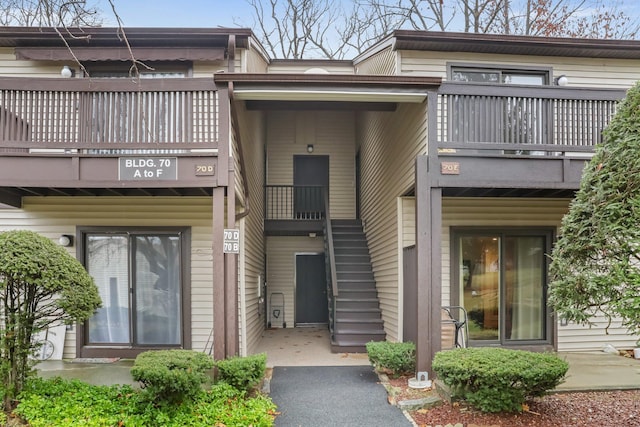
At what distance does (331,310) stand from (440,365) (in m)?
4.13

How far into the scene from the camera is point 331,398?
5.39 metres

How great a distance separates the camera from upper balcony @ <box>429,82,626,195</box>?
5.80 meters

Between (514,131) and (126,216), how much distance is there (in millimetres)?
5919

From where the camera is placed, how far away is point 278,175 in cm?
1151

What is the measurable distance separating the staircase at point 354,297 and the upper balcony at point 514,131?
11.3 feet

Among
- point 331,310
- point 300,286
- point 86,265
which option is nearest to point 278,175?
point 300,286

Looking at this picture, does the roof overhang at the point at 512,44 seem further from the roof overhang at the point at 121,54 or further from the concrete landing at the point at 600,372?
the concrete landing at the point at 600,372

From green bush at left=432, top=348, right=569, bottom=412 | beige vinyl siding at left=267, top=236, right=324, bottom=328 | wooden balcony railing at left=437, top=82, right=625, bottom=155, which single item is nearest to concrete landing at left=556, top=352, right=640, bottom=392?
green bush at left=432, top=348, right=569, bottom=412

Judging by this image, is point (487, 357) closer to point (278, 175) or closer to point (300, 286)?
point (300, 286)

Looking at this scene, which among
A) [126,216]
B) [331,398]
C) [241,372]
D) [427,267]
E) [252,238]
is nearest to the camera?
[241,372]

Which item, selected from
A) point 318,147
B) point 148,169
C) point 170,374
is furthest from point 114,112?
point 318,147

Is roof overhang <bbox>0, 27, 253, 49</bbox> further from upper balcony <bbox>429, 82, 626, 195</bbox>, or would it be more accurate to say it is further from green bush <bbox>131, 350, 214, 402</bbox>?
green bush <bbox>131, 350, 214, 402</bbox>

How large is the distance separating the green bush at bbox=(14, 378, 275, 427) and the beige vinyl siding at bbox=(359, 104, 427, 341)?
330 cm

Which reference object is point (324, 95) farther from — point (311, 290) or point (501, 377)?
point (311, 290)
